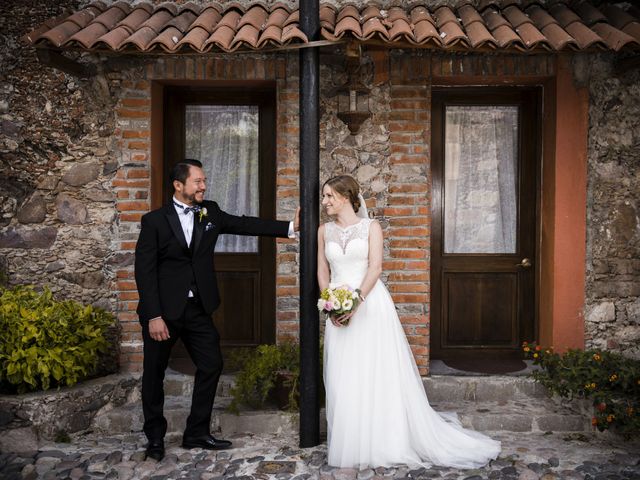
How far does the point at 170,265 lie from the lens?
15.4 feet

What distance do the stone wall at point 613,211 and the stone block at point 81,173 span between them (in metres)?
4.34

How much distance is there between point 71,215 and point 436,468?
12.2ft

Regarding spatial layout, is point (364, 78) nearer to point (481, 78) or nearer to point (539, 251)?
point (481, 78)

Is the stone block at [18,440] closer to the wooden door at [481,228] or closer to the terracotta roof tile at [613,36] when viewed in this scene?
the wooden door at [481,228]

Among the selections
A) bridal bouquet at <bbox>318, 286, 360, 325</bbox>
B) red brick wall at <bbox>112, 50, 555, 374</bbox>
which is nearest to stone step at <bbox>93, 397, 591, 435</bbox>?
red brick wall at <bbox>112, 50, 555, 374</bbox>

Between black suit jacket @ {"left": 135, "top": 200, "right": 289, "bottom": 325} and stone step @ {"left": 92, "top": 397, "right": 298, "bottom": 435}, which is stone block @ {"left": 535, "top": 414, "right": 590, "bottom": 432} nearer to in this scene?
stone step @ {"left": 92, "top": 397, "right": 298, "bottom": 435}

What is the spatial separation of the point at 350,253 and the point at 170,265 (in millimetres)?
1281

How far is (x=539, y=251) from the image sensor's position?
20.2ft

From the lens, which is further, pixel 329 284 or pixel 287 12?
pixel 287 12

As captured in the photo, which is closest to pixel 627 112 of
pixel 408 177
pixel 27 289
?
pixel 408 177

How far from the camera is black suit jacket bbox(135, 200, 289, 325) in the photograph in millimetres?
4559

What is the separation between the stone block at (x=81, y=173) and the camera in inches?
227

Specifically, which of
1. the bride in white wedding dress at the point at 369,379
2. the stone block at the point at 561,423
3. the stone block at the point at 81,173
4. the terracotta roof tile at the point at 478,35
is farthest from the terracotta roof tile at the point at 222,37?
the stone block at the point at 561,423

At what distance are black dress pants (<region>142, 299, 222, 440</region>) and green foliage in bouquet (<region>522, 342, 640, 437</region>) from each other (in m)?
2.64
